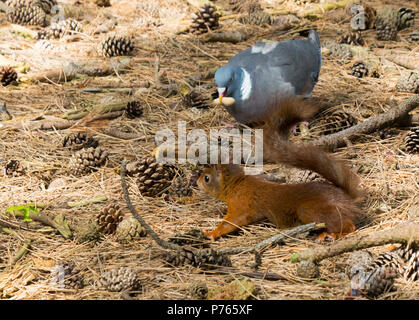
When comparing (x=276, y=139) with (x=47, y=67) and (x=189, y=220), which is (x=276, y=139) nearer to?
(x=189, y=220)

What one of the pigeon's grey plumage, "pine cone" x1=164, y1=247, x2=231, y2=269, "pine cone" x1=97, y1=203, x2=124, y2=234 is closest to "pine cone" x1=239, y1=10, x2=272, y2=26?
the pigeon's grey plumage

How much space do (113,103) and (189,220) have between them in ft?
5.34

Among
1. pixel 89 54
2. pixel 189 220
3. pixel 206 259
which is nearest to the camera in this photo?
pixel 206 259

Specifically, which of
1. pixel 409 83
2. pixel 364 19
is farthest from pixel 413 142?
pixel 364 19

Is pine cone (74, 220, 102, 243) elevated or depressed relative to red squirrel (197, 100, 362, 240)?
depressed

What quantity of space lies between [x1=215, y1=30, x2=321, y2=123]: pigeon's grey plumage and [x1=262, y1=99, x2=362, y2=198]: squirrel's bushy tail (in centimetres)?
94

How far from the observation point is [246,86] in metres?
3.76

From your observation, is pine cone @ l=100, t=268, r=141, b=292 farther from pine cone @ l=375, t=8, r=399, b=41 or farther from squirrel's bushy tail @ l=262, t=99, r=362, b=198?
pine cone @ l=375, t=8, r=399, b=41

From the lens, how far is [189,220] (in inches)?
112

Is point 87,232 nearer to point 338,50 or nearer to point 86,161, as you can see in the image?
point 86,161

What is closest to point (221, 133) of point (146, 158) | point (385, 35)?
point (146, 158)

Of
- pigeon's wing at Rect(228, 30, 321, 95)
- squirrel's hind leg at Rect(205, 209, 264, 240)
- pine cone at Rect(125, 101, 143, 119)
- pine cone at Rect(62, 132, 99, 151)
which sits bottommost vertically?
squirrel's hind leg at Rect(205, 209, 264, 240)

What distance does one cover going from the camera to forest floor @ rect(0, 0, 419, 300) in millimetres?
2352

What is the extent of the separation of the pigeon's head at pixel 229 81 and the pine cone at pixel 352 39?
1.90 meters
